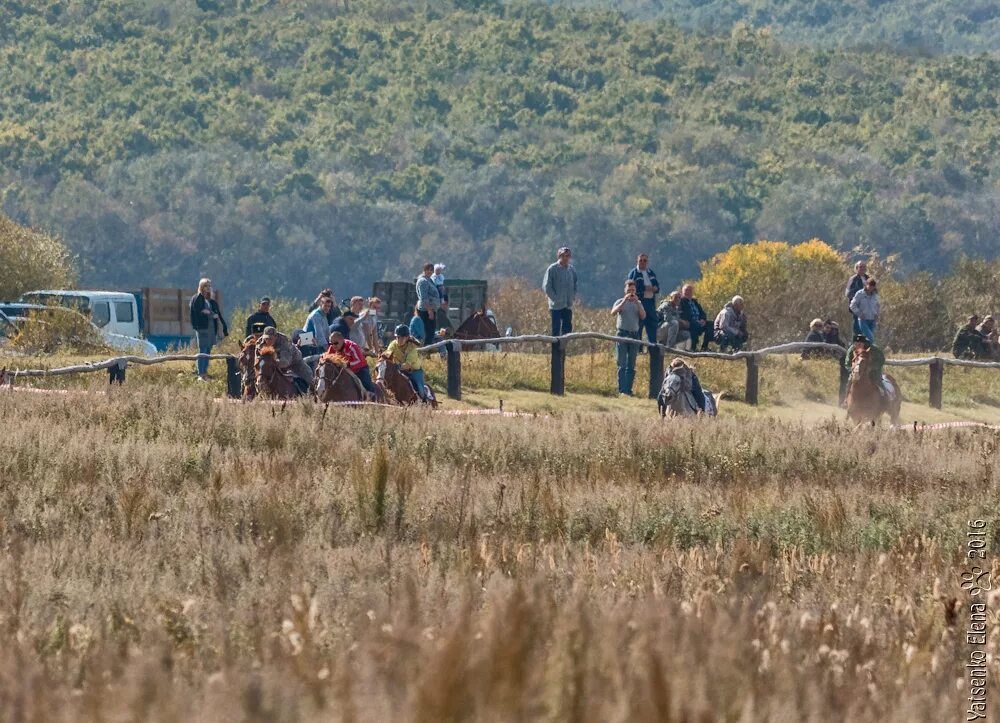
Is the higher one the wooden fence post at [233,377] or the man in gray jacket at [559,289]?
the man in gray jacket at [559,289]

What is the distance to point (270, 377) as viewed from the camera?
20000 mm

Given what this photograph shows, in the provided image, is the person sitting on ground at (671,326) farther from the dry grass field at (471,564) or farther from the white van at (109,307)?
the white van at (109,307)

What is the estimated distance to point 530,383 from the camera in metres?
26.3

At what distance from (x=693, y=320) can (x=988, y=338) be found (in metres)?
5.91

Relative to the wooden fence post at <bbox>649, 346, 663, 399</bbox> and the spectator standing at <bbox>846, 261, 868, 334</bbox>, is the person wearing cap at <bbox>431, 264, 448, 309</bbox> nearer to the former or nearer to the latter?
the wooden fence post at <bbox>649, 346, 663, 399</bbox>

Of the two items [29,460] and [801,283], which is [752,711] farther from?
[801,283]

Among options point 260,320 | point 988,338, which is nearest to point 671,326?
point 988,338

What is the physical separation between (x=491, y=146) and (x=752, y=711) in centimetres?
16175

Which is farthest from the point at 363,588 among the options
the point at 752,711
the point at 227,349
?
the point at 227,349

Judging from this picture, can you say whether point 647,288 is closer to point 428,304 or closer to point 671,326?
point 671,326

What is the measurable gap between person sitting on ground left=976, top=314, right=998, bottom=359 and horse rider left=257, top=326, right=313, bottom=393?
15392mm

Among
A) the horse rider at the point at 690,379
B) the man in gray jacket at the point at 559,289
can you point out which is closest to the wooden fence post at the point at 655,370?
the man in gray jacket at the point at 559,289

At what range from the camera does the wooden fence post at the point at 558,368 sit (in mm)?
25609

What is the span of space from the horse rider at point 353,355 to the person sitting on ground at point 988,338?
14.7m
